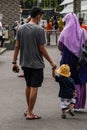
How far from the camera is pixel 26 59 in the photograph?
29.7ft

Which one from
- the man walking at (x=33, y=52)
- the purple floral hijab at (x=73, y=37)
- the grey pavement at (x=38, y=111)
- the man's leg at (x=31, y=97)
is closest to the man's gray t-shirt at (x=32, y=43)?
the man walking at (x=33, y=52)

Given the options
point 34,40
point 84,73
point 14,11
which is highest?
point 34,40

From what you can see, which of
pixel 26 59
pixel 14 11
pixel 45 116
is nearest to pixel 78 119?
pixel 45 116

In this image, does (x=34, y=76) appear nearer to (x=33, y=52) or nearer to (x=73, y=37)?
(x=33, y=52)

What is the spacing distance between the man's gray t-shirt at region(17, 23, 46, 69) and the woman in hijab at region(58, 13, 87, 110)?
24.2 inches

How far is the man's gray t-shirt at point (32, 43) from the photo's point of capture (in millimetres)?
8969

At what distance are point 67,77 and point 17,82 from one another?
217 inches

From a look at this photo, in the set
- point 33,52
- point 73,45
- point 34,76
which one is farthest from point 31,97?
point 73,45

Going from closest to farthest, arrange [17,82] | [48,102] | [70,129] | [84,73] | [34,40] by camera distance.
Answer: [70,129] → [34,40] → [84,73] → [48,102] → [17,82]

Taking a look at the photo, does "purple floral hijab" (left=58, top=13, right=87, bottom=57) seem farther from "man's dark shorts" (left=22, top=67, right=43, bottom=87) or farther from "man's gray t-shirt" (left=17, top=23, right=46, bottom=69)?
"man's dark shorts" (left=22, top=67, right=43, bottom=87)

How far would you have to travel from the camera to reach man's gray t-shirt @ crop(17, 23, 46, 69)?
8.97 metres

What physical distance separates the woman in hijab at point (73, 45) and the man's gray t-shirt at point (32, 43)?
615 millimetres

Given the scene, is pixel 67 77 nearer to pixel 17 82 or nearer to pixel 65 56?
pixel 65 56

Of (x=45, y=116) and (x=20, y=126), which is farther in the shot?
(x=45, y=116)
